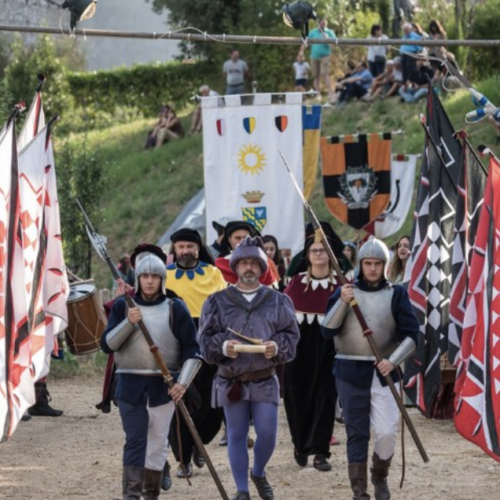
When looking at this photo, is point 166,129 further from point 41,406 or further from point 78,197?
point 41,406

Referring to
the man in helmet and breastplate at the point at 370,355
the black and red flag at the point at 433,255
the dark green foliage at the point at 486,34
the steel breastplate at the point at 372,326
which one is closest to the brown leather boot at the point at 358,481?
the man in helmet and breastplate at the point at 370,355

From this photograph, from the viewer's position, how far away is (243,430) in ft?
30.7

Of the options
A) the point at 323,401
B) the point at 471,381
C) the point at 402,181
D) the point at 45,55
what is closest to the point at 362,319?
the point at 471,381

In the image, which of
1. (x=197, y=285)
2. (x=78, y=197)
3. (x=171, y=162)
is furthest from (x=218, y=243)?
(x=171, y=162)

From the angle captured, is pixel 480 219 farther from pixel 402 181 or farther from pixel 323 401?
pixel 402 181

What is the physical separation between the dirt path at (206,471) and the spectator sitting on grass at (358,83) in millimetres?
16832

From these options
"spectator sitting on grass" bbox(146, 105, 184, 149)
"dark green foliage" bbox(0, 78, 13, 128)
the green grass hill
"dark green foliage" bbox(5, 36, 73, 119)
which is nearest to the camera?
"dark green foliage" bbox(0, 78, 13, 128)

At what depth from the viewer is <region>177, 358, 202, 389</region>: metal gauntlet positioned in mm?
9055

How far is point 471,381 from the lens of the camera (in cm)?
996

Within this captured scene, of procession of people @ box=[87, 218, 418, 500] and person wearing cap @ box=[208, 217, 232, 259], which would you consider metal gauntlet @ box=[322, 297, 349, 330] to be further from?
person wearing cap @ box=[208, 217, 232, 259]

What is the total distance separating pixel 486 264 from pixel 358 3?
2735cm

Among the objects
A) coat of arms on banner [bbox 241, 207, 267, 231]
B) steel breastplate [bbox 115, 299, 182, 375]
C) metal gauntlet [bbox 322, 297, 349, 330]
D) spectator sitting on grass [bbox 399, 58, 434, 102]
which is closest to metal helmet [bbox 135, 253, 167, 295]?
steel breastplate [bbox 115, 299, 182, 375]

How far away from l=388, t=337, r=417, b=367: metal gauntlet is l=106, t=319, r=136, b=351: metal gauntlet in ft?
5.58

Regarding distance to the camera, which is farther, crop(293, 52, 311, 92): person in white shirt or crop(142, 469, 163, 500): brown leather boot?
crop(293, 52, 311, 92): person in white shirt
